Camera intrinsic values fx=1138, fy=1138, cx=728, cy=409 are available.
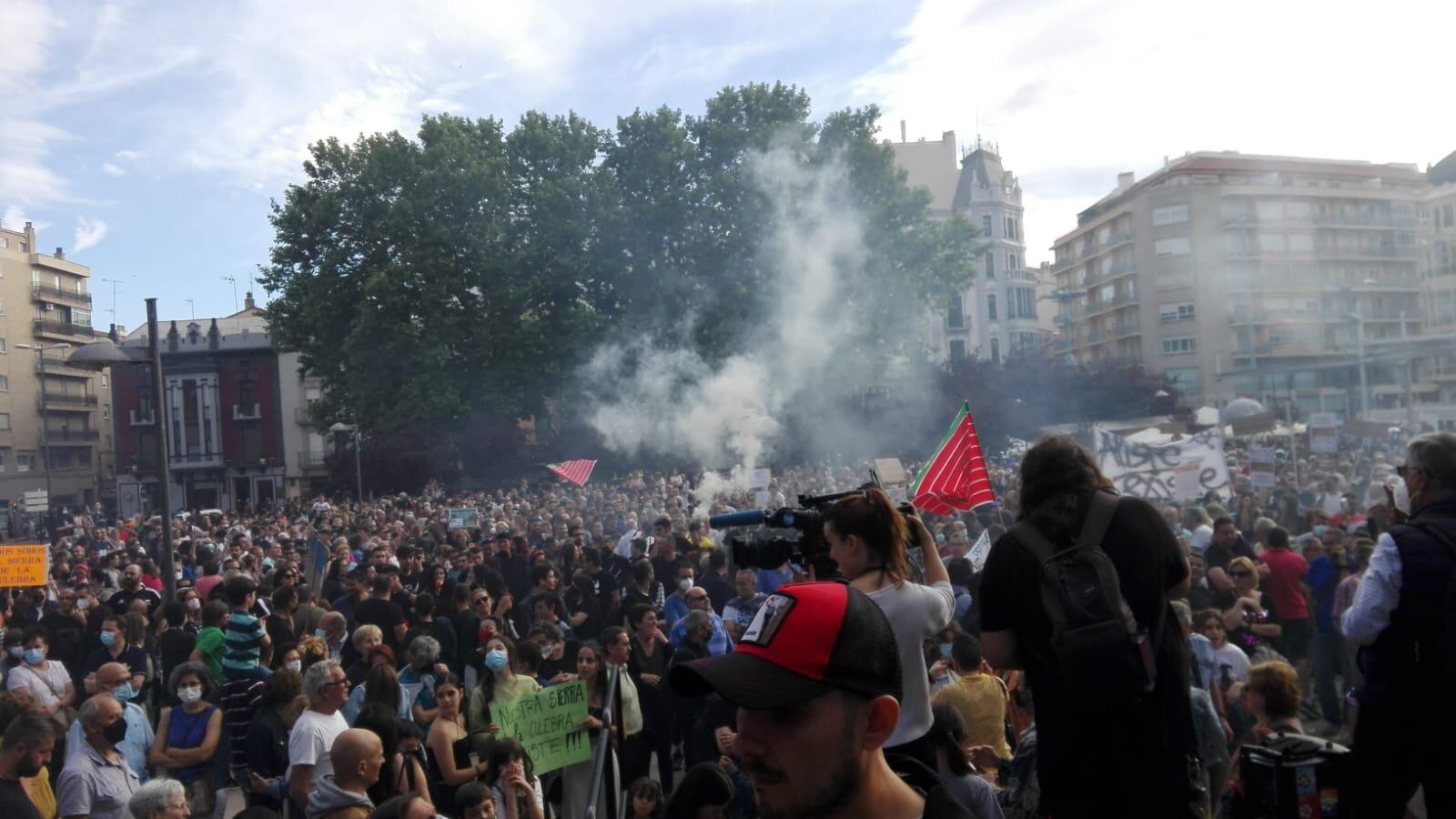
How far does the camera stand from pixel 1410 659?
335cm

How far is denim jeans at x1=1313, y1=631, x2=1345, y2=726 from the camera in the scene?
350 inches

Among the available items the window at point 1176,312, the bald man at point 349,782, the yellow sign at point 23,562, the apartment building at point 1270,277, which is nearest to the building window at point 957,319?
the apartment building at point 1270,277

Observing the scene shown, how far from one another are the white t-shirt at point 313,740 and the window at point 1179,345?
3089 inches

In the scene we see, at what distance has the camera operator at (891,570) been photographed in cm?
336

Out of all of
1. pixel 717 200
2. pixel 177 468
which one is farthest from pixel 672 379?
pixel 177 468

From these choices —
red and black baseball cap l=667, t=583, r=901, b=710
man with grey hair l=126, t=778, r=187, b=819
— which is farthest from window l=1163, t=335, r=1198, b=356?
red and black baseball cap l=667, t=583, r=901, b=710

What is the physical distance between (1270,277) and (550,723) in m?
59.8

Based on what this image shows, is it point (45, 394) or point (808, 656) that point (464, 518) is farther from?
point (45, 394)

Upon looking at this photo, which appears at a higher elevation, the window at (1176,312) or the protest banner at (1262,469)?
the window at (1176,312)

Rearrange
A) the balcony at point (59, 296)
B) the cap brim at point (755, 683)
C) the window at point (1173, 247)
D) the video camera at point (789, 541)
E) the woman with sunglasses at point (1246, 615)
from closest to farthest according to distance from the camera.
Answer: the cap brim at point (755, 683), the video camera at point (789, 541), the woman with sunglasses at point (1246, 615), the window at point (1173, 247), the balcony at point (59, 296)

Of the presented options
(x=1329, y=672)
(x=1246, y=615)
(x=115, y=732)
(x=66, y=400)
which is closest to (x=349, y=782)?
(x=115, y=732)

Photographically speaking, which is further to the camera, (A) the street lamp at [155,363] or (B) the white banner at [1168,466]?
(B) the white banner at [1168,466]

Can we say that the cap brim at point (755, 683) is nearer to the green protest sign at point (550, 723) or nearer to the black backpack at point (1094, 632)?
the black backpack at point (1094, 632)

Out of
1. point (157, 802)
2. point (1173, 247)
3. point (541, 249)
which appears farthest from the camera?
point (1173, 247)
